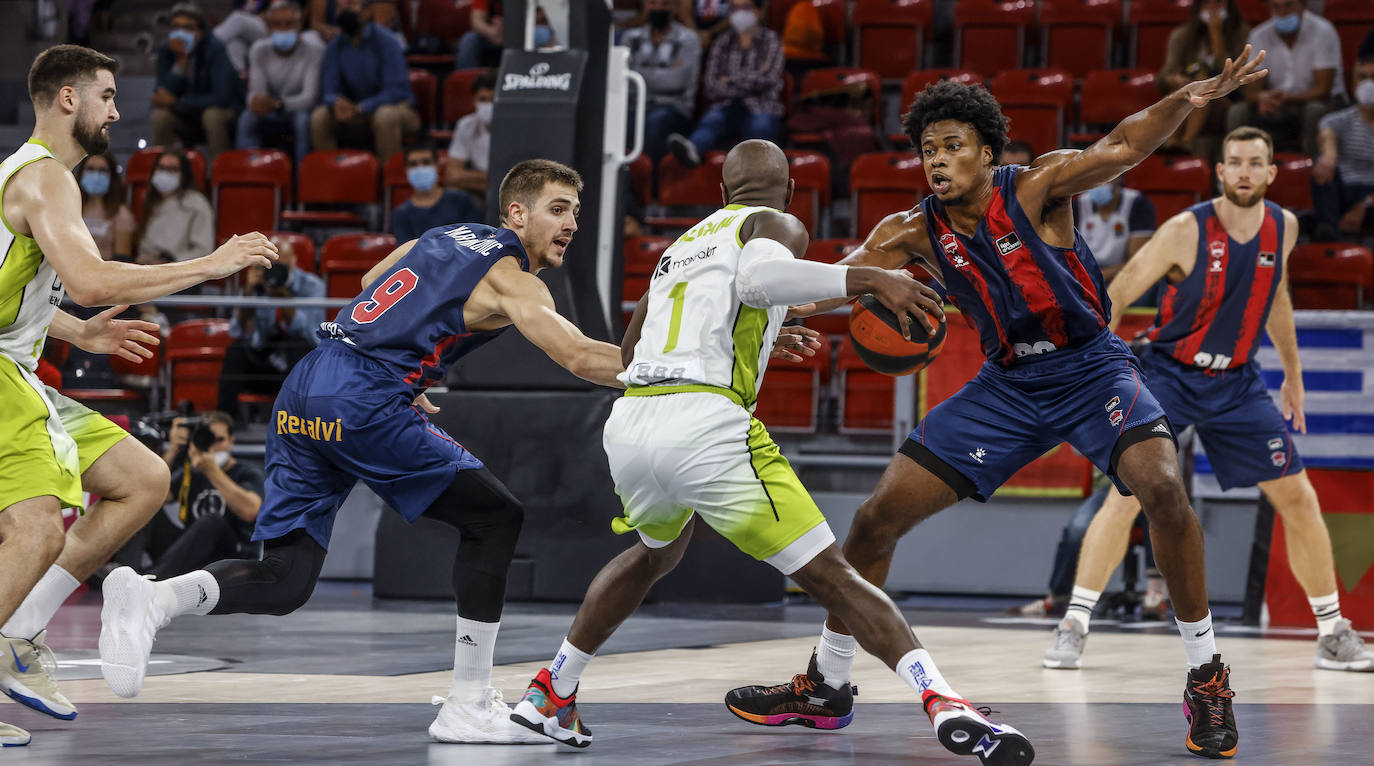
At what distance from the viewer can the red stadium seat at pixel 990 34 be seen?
14.2 meters

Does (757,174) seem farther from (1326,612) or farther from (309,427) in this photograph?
(1326,612)

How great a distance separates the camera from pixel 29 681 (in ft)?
16.3

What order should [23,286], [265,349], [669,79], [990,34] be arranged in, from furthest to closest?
[990,34] < [669,79] < [265,349] < [23,286]

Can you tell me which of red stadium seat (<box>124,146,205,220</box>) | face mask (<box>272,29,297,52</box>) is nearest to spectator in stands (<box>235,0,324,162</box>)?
face mask (<box>272,29,297,52</box>)

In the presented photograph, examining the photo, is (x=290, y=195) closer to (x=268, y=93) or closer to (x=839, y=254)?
(x=268, y=93)

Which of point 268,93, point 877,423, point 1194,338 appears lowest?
point 877,423

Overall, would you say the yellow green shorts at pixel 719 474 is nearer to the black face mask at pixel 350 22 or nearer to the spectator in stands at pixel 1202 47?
the spectator in stands at pixel 1202 47

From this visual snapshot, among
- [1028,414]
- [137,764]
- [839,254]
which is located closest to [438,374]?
[137,764]

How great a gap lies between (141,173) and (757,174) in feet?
35.5

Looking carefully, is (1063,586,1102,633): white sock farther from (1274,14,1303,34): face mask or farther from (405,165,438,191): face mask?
(1274,14,1303,34): face mask

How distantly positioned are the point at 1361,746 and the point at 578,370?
8.42 feet

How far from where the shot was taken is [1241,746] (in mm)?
4750

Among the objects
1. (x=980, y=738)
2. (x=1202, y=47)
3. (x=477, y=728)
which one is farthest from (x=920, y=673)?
(x=1202, y=47)

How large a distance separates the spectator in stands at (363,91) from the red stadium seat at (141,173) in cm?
104
